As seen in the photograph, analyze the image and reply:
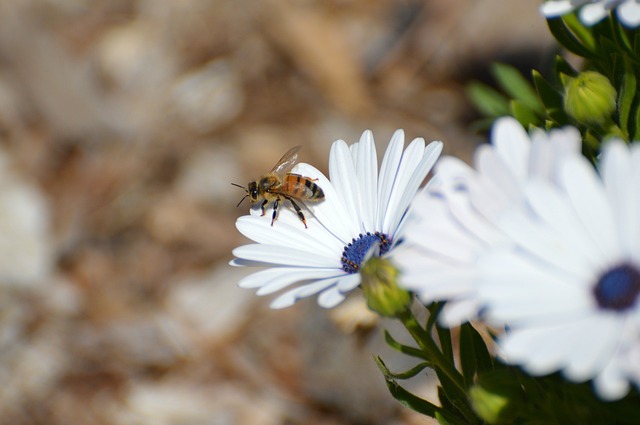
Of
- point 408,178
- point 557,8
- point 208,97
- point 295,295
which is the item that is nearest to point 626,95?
point 557,8

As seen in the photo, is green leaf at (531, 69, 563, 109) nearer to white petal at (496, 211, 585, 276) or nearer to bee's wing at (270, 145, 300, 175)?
bee's wing at (270, 145, 300, 175)

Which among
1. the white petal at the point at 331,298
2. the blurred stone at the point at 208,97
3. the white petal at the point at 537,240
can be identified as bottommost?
A: the white petal at the point at 537,240

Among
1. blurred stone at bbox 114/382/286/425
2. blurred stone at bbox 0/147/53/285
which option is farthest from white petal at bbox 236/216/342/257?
blurred stone at bbox 0/147/53/285

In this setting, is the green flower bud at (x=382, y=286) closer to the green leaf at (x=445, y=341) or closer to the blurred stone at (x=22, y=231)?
the green leaf at (x=445, y=341)

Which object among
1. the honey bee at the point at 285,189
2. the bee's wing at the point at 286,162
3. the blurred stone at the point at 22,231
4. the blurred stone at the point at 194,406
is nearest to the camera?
the honey bee at the point at 285,189

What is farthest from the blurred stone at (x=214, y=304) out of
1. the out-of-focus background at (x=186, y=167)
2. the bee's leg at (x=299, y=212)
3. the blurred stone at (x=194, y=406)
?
the bee's leg at (x=299, y=212)

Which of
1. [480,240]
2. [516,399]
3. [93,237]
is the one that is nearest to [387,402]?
[516,399]

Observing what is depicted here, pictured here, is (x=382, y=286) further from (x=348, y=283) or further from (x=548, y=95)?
(x=548, y=95)
